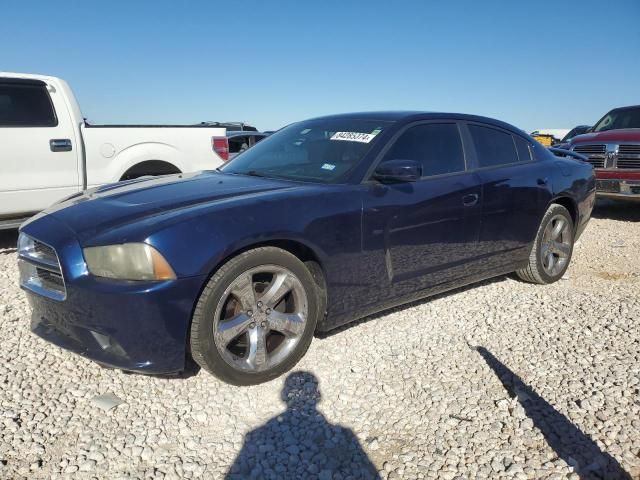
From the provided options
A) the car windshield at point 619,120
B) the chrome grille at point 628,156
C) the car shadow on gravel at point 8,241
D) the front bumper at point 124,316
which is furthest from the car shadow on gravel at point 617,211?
the car shadow on gravel at point 8,241

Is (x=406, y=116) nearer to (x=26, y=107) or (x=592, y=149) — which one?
(x=26, y=107)

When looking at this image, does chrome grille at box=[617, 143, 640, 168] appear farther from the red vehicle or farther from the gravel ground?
the gravel ground

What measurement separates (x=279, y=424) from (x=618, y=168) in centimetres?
767

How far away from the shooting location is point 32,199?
207 inches

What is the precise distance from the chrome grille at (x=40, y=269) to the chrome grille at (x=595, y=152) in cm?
815

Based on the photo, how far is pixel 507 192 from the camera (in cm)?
393

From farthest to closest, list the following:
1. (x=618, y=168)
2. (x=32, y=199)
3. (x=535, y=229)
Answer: (x=618, y=168)
(x=32, y=199)
(x=535, y=229)

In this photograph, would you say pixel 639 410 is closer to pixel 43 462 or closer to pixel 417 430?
pixel 417 430

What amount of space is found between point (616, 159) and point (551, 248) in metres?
4.58

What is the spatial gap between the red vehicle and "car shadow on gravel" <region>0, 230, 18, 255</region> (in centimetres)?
841

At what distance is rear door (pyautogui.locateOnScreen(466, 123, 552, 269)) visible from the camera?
3831 millimetres

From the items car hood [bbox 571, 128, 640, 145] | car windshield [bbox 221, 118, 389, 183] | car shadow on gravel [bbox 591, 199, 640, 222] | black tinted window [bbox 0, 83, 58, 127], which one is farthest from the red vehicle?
black tinted window [bbox 0, 83, 58, 127]

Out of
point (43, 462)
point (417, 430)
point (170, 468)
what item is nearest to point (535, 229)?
point (417, 430)

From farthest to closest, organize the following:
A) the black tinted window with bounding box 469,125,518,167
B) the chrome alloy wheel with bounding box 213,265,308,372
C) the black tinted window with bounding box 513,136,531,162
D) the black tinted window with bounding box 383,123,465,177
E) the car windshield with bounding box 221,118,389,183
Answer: the black tinted window with bounding box 513,136,531,162 < the black tinted window with bounding box 469,125,518,167 < the black tinted window with bounding box 383,123,465,177 < the car windshield with bounding box 221,118,389,183 < the chrome alloy wheel with bounding box 213,265,308,372
